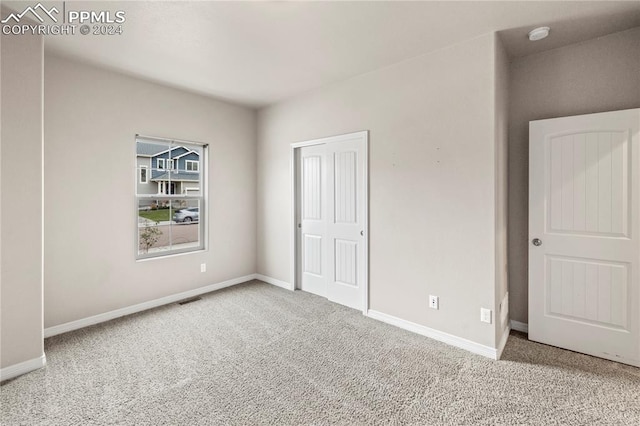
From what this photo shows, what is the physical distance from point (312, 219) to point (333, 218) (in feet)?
1.36

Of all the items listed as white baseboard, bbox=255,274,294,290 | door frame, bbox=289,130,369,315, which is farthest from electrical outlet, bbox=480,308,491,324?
white baseboard, bbox=255,274,294,290

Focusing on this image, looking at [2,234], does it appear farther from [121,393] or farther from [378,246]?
[378,246]

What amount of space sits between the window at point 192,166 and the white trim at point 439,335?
3.04 m

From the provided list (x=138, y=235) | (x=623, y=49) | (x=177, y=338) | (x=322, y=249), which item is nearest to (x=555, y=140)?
(x=623, y=49)

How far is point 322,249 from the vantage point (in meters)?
4.05

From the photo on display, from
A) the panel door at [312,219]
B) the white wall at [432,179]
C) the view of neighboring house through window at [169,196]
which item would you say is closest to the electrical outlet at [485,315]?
the white wall at [432,179]

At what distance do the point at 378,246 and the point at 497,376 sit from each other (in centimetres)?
154

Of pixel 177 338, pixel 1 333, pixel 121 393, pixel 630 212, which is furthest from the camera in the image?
pixel 177 338

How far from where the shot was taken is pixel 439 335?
284 centimetres

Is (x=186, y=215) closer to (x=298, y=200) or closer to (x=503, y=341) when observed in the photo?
(x=298, y=200)

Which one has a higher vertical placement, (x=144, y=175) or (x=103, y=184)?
(x=144, y=175)

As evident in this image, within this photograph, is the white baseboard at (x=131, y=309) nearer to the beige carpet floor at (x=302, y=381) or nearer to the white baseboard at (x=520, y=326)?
the beige carpet floor at (x=302, y=381)

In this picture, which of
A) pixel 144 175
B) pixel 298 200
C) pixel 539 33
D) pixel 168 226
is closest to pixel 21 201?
pixel 144 175

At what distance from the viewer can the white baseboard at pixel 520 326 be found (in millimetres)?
3025
